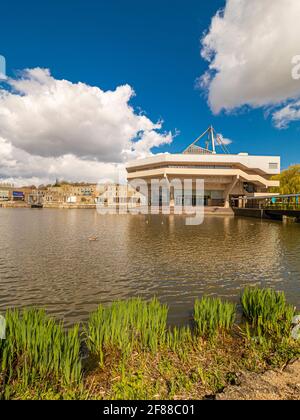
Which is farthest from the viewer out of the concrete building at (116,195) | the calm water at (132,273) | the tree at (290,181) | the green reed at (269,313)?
the concrete building at (116,195)

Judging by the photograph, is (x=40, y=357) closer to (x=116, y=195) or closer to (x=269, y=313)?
(x=269, y=313)

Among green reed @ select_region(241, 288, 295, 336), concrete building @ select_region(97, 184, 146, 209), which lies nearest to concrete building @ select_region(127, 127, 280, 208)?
concrete building @ select_region(97, 184, 146, 209)

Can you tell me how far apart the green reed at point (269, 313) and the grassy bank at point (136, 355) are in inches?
0.9

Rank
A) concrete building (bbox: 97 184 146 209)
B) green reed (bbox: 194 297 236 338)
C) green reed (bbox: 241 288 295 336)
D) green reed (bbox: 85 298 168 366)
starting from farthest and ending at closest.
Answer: concrete building (bbox: 97 184 146 209) < green reed (bbox: 241 288 295 336) < green reed (bbox: 194 297 236 338) < green reed (bbox: 85 298 168 366)

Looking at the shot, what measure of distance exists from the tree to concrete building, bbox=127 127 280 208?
2.56 metres

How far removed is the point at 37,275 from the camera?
33.9 ft

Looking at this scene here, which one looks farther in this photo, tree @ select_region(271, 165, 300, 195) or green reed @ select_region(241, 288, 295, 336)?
tree @ select_region(271, 165, 300, 195)

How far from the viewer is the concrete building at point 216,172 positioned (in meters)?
64.9

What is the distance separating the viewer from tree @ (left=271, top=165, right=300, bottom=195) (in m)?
59.2

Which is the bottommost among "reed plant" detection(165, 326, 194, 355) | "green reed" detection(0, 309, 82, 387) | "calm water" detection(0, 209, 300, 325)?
"calm water" detection(0, 209, 300, 325)

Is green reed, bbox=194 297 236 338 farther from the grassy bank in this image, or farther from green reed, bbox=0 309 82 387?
green reed, bbox=0 309 82 387

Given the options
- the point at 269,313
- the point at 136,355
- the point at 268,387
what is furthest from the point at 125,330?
the point at 269,313

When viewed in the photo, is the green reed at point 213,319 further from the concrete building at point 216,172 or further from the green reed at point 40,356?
the concrete building at point 216,172

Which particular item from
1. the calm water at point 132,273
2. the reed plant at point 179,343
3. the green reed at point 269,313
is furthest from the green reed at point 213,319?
the calm water at point 132,273
